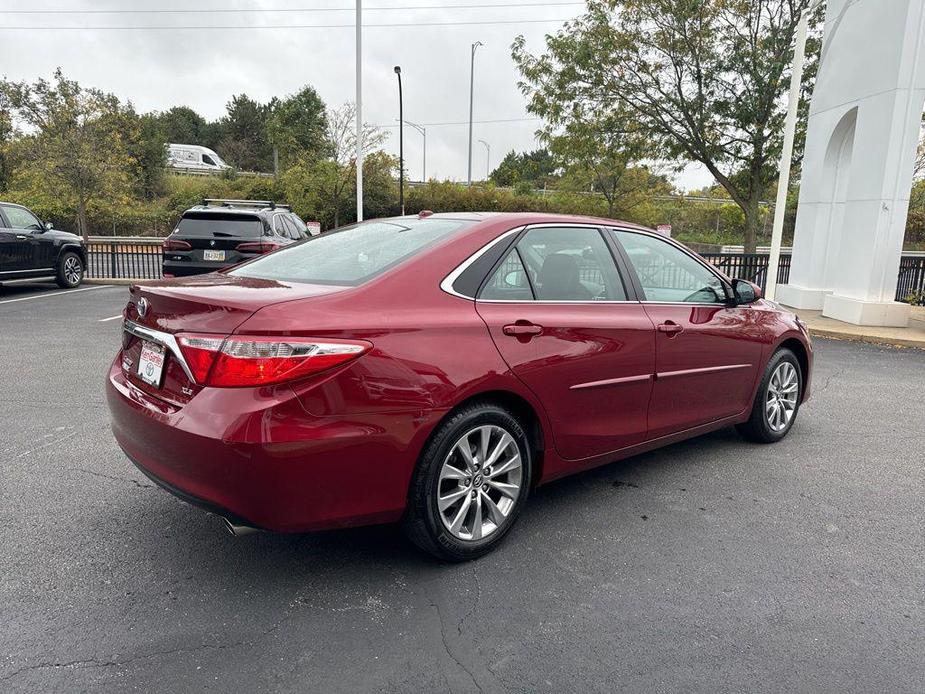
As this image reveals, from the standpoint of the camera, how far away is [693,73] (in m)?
19.4

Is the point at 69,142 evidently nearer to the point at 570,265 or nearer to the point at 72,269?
the point at 72,269

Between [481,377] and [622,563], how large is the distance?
1106mm

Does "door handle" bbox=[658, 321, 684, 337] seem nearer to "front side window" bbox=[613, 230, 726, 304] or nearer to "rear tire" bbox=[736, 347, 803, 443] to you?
"front side window" bbox=[613, 230, 726, 304]

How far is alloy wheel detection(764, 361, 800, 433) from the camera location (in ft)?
15.9

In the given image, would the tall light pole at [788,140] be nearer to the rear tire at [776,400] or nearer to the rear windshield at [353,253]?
the rear tire at [776,400]

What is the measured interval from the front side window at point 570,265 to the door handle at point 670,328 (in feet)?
0.96

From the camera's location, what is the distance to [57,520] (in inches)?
135

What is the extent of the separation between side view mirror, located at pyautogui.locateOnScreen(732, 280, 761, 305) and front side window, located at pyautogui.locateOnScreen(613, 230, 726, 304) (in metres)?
0.10

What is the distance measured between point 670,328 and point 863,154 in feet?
A: 28.8

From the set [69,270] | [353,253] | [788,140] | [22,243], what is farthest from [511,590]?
[69,270]

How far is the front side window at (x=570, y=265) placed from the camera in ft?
11.2

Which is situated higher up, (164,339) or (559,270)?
(559,270)

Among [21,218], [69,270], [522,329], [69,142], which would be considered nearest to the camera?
[522,329]

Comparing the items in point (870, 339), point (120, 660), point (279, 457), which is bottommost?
point (120, 660)
